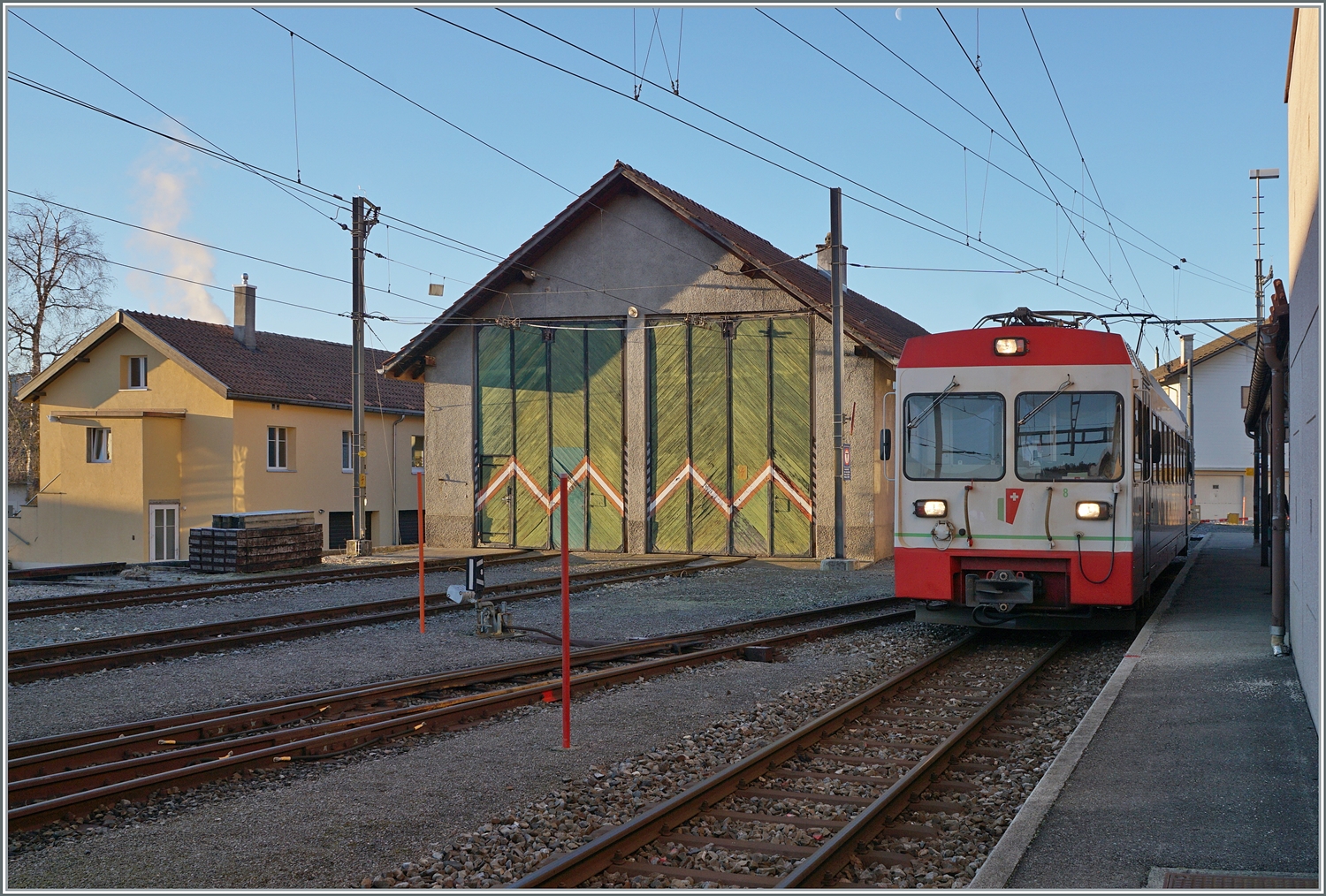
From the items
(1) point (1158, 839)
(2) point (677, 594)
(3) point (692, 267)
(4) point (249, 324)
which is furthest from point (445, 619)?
(4) point (249, 324)

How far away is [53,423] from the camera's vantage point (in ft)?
110

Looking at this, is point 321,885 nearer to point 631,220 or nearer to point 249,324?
point 631,220

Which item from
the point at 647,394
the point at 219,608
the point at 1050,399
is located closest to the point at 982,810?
the point at 1050,399

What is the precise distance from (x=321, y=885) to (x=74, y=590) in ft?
46.5

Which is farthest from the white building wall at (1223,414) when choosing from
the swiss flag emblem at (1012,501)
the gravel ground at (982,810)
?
the gravel ground at (982,810)

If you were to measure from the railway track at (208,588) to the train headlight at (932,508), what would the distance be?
10397mm

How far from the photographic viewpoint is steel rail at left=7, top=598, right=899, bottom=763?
7160 millimetres

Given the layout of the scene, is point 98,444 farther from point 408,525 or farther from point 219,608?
point 219,608

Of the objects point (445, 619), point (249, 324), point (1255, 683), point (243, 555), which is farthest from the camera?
point (249, 324)

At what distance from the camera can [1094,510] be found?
441 inches

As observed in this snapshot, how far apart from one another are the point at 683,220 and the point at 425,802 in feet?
66.9

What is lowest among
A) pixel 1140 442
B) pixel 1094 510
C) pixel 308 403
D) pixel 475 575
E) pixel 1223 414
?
pixel 475 575

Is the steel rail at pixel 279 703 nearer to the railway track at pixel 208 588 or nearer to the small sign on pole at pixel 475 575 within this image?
the small sign on pole at pixel 475 575

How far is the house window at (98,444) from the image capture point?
32812 mm
